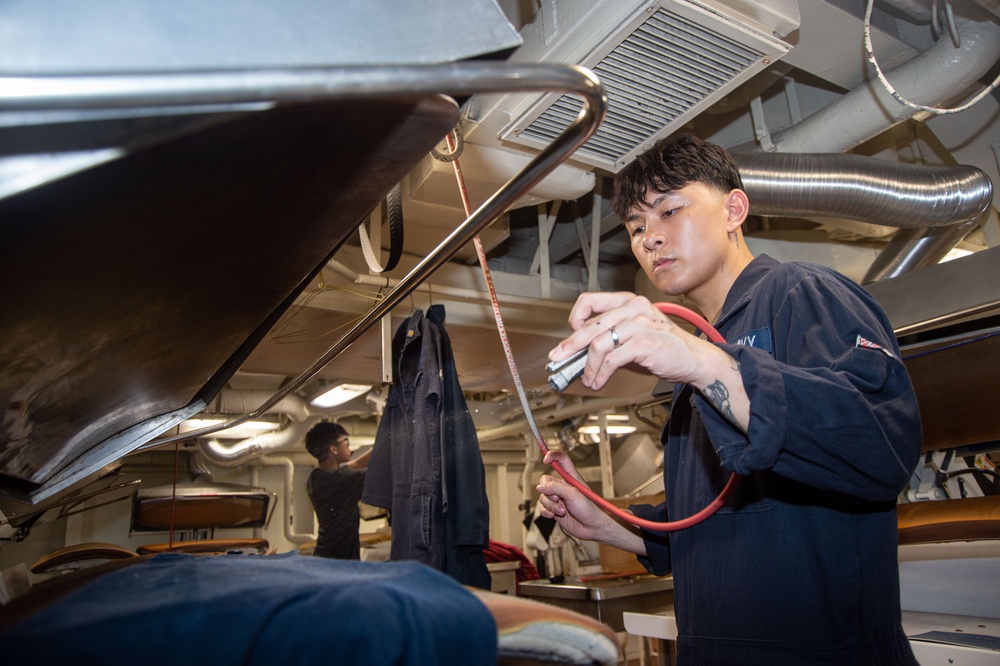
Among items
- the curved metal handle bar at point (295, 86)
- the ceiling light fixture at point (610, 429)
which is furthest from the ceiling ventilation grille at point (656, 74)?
the ceiling light fixture at point (610, 429)

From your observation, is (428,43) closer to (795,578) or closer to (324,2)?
(324,2)

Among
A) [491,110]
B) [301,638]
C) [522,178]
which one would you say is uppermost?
[491,110]

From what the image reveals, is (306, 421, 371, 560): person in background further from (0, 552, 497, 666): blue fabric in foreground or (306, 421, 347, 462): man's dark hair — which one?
(0, 552, 497, 666): blue fabric in foreground

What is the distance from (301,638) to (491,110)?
188cm

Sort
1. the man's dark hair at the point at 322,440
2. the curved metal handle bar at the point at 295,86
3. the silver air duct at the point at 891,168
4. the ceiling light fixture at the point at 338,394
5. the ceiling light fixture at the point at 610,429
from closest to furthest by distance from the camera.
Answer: the curved metal handle bar at the point at 295,86 < the silver air duct at the point at 891,168 < the man's dark hair at the point at 322,440 < the ceiling light fixture at the point at 338,394 < the ceiling light fixture at the point at 610,429

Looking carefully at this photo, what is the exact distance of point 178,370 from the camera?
3.43ft

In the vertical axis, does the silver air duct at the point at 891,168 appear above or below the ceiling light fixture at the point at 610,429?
above

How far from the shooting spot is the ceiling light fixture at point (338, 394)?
5.08 metres

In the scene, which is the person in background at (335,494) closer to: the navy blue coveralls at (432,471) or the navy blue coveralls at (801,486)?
the navy blue coveralls at (432,471)

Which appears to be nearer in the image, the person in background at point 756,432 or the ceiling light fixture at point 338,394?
the person in background at point 756,432

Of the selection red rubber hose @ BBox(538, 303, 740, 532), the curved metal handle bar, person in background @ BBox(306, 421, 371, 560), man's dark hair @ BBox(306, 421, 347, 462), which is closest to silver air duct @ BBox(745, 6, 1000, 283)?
red rubber hose @ BBox(538, 303, 740, 532)

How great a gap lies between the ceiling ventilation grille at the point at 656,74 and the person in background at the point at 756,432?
39cm

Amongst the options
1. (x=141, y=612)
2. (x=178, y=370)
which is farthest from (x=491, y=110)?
(x=141, y=612)

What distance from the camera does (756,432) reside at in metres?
0.85
